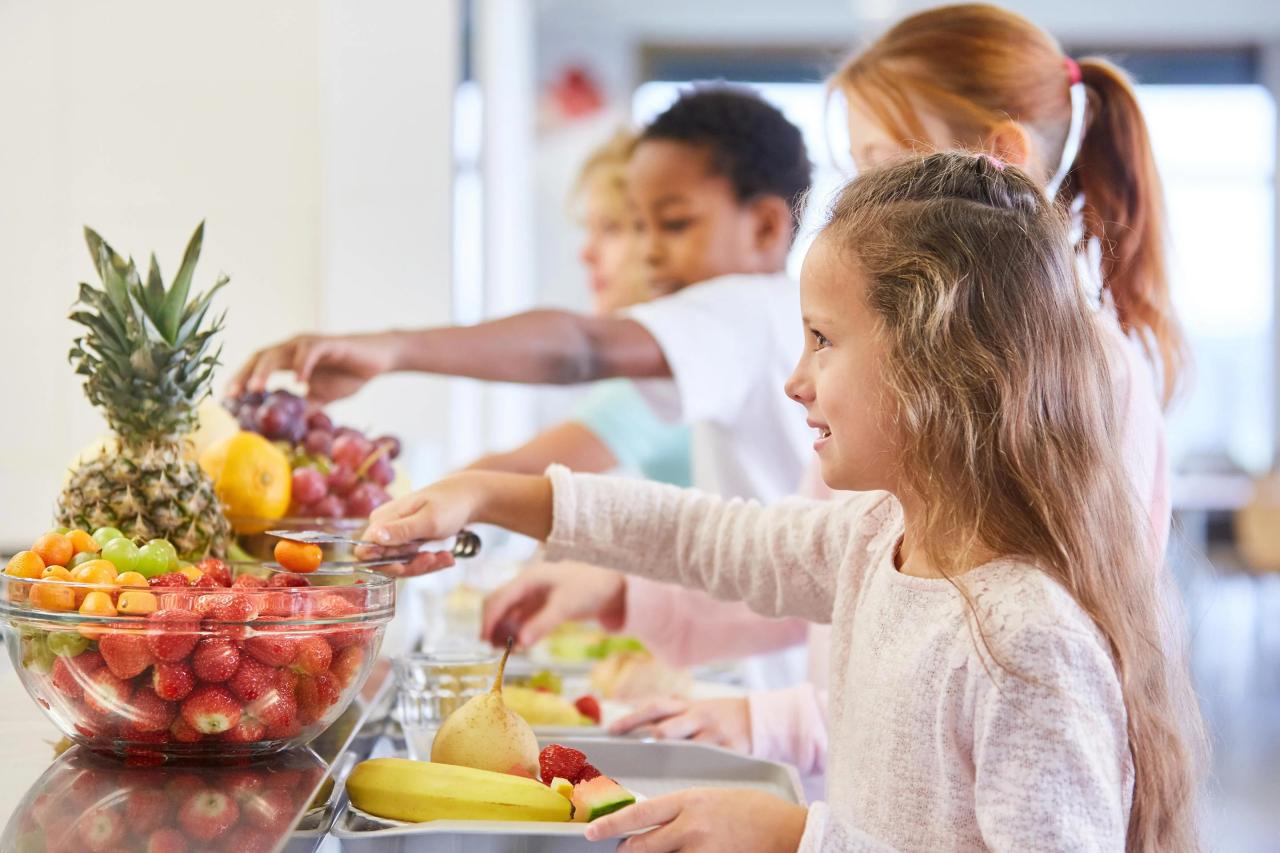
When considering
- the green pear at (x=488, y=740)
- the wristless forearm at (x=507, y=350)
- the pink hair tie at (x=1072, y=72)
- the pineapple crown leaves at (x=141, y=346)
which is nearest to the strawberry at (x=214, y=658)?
the green pear at (x=488, y=740)

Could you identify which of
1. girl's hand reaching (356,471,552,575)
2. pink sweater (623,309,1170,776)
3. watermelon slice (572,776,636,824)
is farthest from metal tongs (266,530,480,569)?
→ pink sweater (623,309,1170,776)

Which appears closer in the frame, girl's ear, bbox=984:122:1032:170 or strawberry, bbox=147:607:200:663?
strawberry, bbox=147:607:200:663

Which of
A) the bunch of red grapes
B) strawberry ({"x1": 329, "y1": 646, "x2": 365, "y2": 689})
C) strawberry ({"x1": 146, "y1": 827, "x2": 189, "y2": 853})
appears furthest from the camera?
the bunch of red grapes

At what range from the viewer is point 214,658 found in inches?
37.4

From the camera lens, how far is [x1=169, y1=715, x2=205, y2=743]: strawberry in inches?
38.2

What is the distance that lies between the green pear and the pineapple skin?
280 mm

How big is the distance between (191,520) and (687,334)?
0.88 meters

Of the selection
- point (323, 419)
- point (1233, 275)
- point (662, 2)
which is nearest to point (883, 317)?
point (323, 419)

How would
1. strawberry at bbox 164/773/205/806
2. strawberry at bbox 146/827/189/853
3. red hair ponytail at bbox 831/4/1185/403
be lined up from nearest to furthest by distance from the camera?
1. strawberry at bbox 146/827/189/853
2. strawberry at bbox 164/773/205/806
3. red hair ponytail at bbox 831/4/1185/403

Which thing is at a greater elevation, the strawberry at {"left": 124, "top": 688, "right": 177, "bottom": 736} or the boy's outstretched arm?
the boy's outstretched arm

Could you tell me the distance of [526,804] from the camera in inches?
39.6

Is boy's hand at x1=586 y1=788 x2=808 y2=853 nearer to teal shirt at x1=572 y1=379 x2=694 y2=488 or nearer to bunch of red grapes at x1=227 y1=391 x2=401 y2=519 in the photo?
bunch of red grapes at x1=227 y1=391 x2=401 y2=519

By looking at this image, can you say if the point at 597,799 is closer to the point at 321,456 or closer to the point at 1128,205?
the point at 321,456

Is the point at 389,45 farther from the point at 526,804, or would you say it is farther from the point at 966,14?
the point at 526,804
